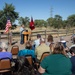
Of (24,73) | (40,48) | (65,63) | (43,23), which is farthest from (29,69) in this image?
(43,23)

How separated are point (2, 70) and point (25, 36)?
487 inches

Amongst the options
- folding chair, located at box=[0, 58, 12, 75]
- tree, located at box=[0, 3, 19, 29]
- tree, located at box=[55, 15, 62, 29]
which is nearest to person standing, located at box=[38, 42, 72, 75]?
folding chair, located at box=[0, 58, 12, 75]

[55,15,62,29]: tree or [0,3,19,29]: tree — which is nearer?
[0,3,19,29]: tree

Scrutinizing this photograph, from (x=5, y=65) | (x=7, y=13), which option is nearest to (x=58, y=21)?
(x=7, y=13)

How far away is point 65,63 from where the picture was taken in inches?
189

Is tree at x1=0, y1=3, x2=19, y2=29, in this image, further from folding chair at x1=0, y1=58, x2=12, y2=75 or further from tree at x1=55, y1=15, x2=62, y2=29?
folding chair at x1=0, y1=58, x2=12, y2=75

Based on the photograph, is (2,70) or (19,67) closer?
(19,67)

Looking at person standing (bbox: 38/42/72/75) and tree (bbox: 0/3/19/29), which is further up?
tree (bbox: 0/3/19/29)

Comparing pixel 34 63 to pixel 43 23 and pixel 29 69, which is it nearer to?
pixel 29 69

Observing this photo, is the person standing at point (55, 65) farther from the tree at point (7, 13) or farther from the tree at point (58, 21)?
the tree at point (58, 21)

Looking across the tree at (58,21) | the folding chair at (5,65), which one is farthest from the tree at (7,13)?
the folding chair at (5,65)

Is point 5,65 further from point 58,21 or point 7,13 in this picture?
point 58,21

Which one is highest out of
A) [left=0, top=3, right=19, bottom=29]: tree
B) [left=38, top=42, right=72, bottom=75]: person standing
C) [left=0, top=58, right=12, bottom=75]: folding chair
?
[left=0, top=3, right=19, bottom=29]: tree

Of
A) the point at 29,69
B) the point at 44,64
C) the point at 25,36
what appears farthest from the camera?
the point at 25,36
